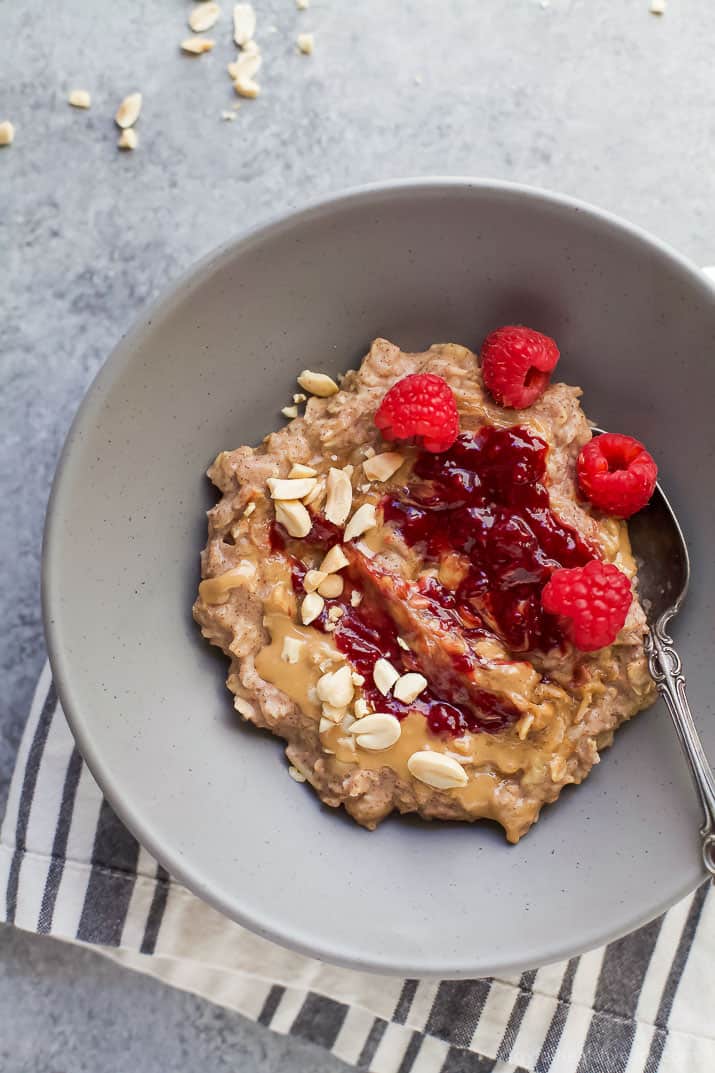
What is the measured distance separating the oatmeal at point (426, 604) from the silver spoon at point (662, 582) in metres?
0.04

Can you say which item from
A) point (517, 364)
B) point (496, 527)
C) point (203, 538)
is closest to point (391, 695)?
point (496, 527)

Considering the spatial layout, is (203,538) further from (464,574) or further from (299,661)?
(464,574)

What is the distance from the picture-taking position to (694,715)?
2.01 m

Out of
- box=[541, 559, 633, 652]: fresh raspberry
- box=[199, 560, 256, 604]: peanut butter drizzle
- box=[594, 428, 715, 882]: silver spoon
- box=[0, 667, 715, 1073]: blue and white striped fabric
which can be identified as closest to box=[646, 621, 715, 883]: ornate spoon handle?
box=[594, 428, 715, 882]: silver spoon

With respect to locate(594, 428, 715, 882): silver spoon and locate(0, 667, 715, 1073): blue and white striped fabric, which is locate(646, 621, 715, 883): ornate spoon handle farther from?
locate(0, 667, 715, 1073): blue and white striped fabric

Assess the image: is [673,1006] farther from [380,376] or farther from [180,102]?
[180,102]

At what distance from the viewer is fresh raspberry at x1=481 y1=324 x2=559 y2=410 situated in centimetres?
197

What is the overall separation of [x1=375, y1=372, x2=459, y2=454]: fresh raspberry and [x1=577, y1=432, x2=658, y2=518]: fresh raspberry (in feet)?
0.91

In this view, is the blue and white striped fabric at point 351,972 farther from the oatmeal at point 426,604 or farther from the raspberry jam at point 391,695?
the raspberry jam at point 391,695

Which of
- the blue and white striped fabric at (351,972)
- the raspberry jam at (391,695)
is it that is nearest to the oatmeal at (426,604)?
the raspberry jam at (391,695)

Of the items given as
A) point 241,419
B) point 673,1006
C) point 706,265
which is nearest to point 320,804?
point 241,419

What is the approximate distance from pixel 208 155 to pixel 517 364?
96 cm

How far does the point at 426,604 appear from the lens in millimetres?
1933

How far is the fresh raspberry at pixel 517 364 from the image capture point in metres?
1.97
